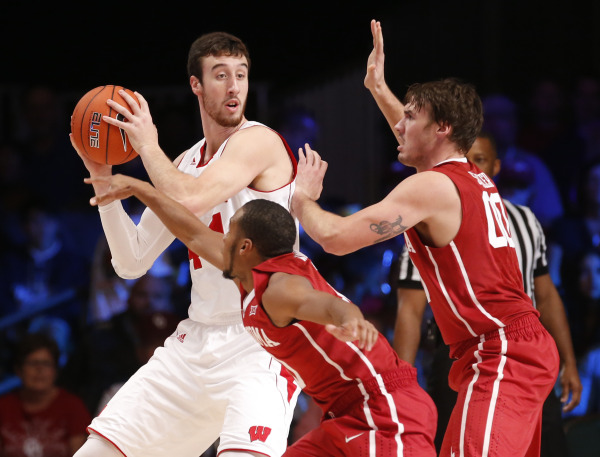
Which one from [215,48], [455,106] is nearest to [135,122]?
[215,48]

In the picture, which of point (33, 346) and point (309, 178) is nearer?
point (309, 178)

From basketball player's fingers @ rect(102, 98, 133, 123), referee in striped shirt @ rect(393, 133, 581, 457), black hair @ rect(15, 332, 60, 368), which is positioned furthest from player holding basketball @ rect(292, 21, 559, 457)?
black hair @ rect(15, 332, 60, 368)

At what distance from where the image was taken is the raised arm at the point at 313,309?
9.04 ft

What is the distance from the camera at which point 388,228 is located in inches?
135

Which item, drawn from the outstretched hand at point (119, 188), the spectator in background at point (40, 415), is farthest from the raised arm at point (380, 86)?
the spectator in background at point (40, 415)

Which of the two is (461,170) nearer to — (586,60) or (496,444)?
(496,444)

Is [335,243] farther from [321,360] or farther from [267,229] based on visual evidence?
[321,360]

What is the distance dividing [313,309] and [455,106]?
1.18 m

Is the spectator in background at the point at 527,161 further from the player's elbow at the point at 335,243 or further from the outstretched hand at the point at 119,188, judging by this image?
the outstretched hand at the point at 119,188

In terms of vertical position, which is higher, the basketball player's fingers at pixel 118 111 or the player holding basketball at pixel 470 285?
the basketball player's fingers at pixel 118 111

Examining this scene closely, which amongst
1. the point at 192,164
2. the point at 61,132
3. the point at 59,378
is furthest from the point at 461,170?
the point at 61,132

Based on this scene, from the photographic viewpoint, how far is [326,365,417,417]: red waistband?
3.18 meters

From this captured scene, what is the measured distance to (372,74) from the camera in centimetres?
433

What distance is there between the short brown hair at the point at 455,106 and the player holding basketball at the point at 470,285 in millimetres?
15
